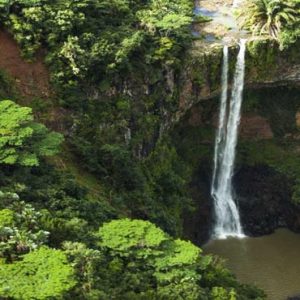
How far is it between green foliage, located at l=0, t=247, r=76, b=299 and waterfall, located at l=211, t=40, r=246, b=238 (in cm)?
1988

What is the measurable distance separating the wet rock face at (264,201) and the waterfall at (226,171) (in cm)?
71

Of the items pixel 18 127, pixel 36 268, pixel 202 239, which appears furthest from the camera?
pixel 202 239

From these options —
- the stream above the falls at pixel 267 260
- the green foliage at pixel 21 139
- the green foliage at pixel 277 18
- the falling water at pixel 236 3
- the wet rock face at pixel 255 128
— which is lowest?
the stream above the falls at pixel 267 260

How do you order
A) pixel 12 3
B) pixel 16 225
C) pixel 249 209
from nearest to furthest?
pixel 16 225, pixel 12 3, pixel 249 209

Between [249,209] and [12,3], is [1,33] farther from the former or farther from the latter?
[249,209]

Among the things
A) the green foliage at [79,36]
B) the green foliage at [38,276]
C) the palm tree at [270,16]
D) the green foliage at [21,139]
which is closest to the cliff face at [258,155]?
the palm tree at [270,16]

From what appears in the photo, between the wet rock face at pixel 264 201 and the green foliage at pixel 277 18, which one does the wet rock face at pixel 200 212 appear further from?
the green foliage at pixel 277 18

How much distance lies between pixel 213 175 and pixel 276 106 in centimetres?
606

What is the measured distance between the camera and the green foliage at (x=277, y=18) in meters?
28.9

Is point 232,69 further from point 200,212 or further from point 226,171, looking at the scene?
point 200,212

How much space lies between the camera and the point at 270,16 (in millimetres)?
29578

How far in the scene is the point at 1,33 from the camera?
25.3 metres

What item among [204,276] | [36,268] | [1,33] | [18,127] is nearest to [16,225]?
[36,268]

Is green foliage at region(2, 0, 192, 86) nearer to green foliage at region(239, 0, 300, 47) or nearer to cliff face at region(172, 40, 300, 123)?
cliff face at region(172, 40, 300, 123)
